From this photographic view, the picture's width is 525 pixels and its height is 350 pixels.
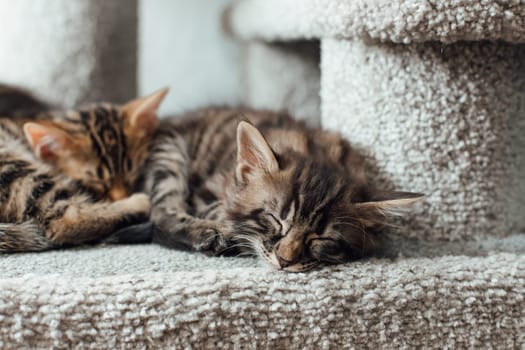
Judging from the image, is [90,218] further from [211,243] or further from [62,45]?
[62,45]

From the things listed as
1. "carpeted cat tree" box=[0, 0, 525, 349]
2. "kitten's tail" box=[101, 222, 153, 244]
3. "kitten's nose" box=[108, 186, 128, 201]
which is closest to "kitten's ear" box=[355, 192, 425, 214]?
"carpeted cat tree" box=[0, 0, 525, 349]

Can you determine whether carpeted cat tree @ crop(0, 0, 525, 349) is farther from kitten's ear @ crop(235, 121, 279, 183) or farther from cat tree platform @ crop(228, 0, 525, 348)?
kitten's ear @ crop(235, 121, 279, 183)

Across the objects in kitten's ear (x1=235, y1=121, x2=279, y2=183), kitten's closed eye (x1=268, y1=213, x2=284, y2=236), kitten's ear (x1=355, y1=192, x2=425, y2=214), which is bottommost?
kitten's closed eye (x1=268, y1=213, x2=284, y2=236)

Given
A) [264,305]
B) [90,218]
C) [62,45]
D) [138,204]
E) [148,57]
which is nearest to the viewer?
[264,305]

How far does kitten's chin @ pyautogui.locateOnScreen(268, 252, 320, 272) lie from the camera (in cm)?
112

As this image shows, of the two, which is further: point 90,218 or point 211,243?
point 90,218

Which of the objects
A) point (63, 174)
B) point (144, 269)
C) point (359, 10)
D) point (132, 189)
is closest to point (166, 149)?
point (132, 189)

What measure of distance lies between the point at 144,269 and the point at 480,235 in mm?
826

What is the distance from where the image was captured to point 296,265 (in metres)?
1.12

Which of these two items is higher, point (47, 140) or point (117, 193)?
point (47, 140)

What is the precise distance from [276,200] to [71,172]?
651 mm

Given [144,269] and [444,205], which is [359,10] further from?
[144,269]

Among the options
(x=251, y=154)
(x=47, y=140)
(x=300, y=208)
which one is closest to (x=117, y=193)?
(x=47, y=140)

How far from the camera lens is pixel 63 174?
1.52m
